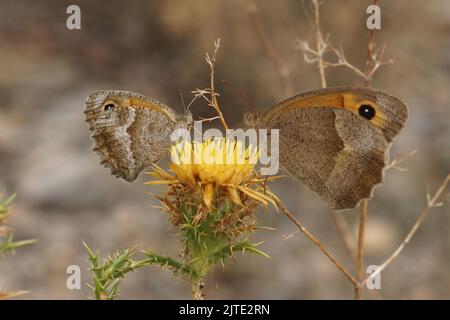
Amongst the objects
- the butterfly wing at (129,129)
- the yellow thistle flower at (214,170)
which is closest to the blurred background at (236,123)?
the butterfly wing at (129,129)

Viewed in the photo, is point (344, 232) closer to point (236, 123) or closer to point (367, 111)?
point (367, 111)

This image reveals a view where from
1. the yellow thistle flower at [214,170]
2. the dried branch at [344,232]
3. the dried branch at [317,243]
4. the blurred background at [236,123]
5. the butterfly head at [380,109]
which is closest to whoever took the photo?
the yellow thistle flower at [214,170]

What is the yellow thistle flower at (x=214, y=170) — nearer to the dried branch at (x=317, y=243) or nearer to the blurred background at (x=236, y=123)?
the dried branch at (x=317, y=243)

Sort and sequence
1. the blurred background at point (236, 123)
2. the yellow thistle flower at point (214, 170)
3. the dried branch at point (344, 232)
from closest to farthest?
the yellow thistle flower at point (214, 170) → the dried branch at point (344, 232) → the blurred background at point (236, 123)

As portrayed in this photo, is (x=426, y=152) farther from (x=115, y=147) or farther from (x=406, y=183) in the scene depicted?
(x=115, y=147)

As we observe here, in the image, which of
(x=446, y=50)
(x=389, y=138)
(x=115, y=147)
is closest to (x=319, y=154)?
(x=389, y=138)

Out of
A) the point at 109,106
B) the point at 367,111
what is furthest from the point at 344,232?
the point at 109,106

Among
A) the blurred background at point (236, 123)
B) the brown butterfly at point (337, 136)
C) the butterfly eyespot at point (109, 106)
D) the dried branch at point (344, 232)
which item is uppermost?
the blurred background at point (236, 123)
